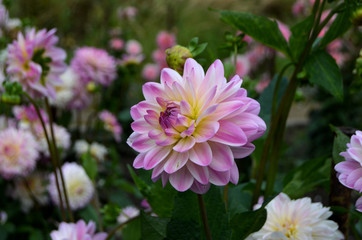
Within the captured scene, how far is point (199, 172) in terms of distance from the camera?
0.35 meters

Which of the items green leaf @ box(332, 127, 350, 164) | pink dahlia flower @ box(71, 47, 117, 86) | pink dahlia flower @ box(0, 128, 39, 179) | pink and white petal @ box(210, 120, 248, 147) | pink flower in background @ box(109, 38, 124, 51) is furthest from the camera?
pink flower in background @ box(109, 38, 124, 51)

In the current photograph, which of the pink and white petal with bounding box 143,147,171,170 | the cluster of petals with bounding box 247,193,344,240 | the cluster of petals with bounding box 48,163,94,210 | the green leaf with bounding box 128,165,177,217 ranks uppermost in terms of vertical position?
the pink and white petal with bounding box 143,147,171,170

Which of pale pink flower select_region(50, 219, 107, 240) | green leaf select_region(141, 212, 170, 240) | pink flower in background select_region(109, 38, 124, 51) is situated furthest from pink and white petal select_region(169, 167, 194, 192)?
pink flower in background select_region(109, 38, 124, 51)

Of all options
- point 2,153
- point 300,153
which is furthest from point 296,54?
point 300,153

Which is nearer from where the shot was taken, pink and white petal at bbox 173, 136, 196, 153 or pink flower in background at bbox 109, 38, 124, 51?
pink and white petal at bbox 173, 136, 196, 153

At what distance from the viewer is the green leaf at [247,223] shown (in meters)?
0.41

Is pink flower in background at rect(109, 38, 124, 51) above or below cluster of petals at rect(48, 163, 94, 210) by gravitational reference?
above

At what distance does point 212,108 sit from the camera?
34 centimetres

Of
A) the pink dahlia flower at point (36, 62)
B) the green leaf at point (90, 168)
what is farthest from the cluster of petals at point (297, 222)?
A: the pink dahlia flower at point (36, 62)

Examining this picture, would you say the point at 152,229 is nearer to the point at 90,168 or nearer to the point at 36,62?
the point at 90,168

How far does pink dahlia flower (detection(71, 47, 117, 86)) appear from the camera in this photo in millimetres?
1354

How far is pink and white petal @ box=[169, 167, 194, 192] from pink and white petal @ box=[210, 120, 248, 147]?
0.04 m

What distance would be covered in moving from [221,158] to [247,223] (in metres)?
0.11

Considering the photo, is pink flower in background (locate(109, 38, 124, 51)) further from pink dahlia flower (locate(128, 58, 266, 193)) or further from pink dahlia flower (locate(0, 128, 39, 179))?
pink dahlia flower (locate(128, 58, 266, 193))
